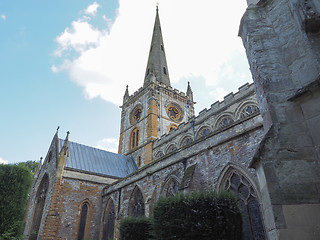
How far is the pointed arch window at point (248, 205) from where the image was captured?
8.57 metres

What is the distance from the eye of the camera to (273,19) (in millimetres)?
4902

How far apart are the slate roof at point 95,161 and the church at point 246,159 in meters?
0.14

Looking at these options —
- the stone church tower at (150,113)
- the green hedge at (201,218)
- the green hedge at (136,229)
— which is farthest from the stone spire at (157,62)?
the green hedge at (201,218)

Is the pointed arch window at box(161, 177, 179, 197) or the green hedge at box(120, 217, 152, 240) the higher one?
the pointed arch window at box(161, 177, 179, 197)

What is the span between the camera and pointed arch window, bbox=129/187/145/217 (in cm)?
1519

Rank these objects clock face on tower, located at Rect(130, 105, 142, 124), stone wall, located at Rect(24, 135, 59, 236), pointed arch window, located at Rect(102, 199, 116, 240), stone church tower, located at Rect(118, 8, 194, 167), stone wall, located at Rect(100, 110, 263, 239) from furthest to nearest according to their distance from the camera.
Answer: clock face on tower, located at Rect(130, 105, 142, 124)
stone church tower, located at Rect(118, 8, 194, 167)
stone wall, located at Rect(24, 135, 59, 236)
pointed arch window, located at Rect(102, 199, 116, 240)
stone wall, located at Rect(100, 110, 263, 239)

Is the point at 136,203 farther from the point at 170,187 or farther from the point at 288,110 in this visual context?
the point at 288,110

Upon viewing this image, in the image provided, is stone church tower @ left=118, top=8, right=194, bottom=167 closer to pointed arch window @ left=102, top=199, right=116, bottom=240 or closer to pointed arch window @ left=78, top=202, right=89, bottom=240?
pointed arch window @ left=102, top=199, right=116, bottom=240

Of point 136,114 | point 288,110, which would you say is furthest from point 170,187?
point 136,114

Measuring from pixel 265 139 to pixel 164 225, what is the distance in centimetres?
383

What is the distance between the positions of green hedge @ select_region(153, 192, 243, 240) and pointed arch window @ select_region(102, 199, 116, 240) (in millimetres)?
12799

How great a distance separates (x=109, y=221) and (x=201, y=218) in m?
14.6

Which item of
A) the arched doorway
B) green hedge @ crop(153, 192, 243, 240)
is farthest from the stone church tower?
green hedge @ crop(153, 192, 243, 240)

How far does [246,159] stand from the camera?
9.51 metres
